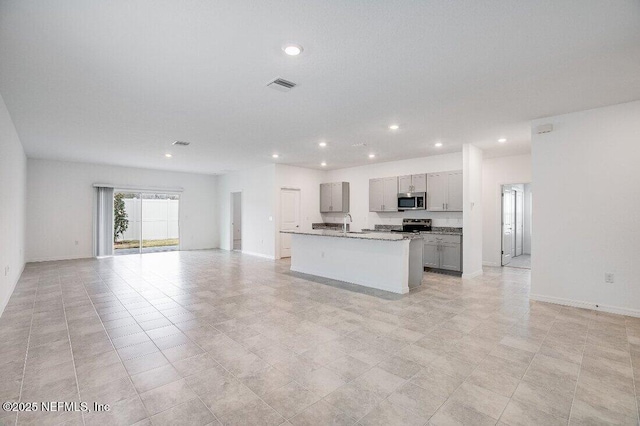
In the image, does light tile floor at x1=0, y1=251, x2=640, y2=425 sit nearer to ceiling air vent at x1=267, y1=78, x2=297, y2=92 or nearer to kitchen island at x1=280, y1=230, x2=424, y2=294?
kitchen island at x1=280, y1=230, x2=424, y2=294

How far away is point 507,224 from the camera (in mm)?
8156

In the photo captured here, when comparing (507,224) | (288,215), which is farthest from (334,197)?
(507,224)

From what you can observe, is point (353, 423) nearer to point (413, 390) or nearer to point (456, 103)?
point (413, 390)

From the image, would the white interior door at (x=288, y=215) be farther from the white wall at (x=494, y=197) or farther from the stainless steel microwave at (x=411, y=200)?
the white wall at (x=494, y=197)

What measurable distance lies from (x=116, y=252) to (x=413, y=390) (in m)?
10.5

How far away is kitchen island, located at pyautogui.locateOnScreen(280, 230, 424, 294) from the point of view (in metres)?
5.02

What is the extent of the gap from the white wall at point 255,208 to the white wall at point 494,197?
18.5ft

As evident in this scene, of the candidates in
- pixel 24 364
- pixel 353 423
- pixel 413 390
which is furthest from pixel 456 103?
pixel 24 364

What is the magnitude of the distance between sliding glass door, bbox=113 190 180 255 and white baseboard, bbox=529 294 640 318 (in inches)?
406

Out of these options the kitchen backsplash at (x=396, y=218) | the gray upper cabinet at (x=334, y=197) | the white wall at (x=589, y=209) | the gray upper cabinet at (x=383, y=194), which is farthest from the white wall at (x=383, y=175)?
the white wall at (x=589, y=209)

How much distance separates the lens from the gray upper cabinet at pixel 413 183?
289 inches

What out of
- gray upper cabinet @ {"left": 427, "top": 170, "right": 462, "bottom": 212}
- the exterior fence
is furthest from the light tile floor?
the exterior fence

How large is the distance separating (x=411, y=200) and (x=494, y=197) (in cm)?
209

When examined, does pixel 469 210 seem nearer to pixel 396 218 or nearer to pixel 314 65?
pixel 396 218
